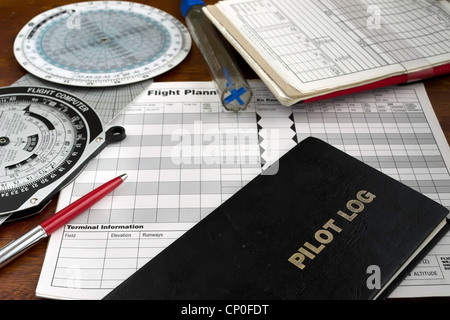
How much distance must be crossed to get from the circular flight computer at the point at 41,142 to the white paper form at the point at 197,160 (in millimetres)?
23

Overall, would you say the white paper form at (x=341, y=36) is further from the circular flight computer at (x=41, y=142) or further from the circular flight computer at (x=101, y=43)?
the circular flight computer at (x=41, y=142)

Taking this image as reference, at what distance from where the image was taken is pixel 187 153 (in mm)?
764

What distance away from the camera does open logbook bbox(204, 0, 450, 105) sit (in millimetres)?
831

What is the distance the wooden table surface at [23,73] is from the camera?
604 millimetres

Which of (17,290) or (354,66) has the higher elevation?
(354,66)

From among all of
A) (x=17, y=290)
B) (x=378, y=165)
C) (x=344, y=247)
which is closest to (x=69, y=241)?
(x=17, y=290)

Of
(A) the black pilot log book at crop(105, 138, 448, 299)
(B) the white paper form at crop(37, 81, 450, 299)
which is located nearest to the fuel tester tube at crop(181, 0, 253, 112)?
(B) the white paper form at crop(37, 81, 450, 299)

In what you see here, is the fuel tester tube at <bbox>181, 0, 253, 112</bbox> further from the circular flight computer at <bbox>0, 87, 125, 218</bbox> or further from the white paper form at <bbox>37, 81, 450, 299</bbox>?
the circular flight computer at <bbox>0, 87, 125, 218</bbox>

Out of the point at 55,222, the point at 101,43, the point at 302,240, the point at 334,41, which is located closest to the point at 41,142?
the point at 55,222

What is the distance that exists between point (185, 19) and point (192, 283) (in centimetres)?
60

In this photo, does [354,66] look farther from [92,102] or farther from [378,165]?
[92,102]

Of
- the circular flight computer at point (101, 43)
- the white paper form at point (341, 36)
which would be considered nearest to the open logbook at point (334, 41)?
the white paper form at point (341, 36)
